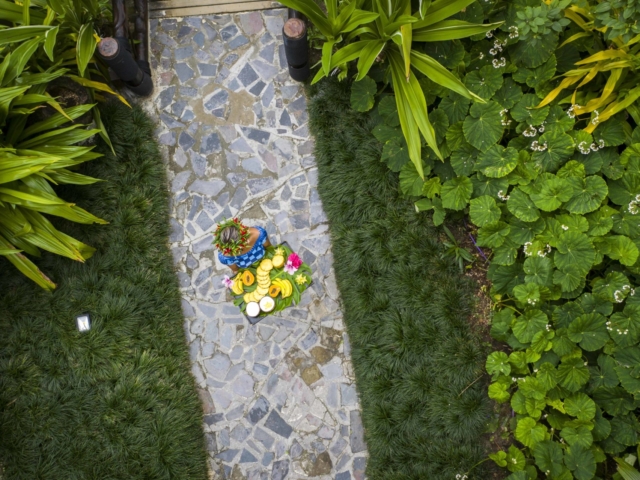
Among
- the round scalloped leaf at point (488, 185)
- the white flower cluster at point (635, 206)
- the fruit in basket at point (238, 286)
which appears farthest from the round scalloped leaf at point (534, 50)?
the fruit in basket at point (238, 286)

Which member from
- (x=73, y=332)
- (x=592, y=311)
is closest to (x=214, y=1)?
(x=73, y=332)

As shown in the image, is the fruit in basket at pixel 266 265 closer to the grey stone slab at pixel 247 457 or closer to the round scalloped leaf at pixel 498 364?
the grey stone slab at pixel 247 457

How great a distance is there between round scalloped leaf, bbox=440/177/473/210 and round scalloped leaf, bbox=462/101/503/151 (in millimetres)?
253

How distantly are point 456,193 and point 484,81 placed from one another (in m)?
0.73

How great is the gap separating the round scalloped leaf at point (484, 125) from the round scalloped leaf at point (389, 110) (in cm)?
52

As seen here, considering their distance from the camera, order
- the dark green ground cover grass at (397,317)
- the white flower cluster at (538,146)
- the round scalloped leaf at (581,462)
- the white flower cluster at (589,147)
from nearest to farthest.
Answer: the round scalloped leaf at (581,462), the white flower cluster at (589,147), the white flower cluster at (538,146), the dark green ground cover grass at (397,317)

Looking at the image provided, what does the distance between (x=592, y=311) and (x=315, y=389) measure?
1918mm

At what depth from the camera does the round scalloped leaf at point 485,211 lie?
3346mm

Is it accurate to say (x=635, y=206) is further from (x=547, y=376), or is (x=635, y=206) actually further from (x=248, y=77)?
(x=248, y=77)

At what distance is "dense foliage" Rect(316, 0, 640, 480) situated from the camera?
3119mm

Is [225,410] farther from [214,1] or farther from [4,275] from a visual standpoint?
[214,1]

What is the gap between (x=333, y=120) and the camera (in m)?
4.15

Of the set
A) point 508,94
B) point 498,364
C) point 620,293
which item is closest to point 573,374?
point 498,364

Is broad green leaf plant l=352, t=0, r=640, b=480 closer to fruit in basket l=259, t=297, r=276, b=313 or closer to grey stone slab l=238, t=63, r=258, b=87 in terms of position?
grey stone slab l=238, t=63, r=258, b=87
